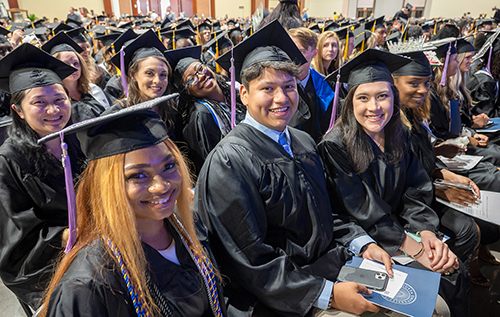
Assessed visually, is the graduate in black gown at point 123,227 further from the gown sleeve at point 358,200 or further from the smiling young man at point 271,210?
the gown sleeve at point 358,200

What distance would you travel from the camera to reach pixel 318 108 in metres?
3.44

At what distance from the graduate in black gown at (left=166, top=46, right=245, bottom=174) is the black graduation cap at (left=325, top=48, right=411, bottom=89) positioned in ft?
3.73

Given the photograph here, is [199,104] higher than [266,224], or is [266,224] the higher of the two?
[199,104]

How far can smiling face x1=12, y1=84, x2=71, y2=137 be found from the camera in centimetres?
183

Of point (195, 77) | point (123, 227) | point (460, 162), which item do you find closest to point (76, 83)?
point (195, 77)

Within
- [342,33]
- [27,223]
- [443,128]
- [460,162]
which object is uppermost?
[342,33]

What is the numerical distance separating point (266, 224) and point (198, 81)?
1748mm

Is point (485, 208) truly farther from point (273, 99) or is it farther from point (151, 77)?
point (151, 77)

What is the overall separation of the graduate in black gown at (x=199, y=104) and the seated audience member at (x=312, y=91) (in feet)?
2.22

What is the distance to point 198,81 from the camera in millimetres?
2898

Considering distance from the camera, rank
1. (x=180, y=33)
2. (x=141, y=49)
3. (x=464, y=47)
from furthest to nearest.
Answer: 1. (x=180, y=33)
2. (x=464, y=47)
3. (x=141, y=49)

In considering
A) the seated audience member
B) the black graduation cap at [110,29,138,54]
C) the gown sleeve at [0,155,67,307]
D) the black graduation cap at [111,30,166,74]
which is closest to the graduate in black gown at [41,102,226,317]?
the gown sleeve at [0,155,67,307]

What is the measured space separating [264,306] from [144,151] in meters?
0.98

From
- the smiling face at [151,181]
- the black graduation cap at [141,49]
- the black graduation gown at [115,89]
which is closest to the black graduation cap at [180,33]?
the black graduation gown at [115,89]
